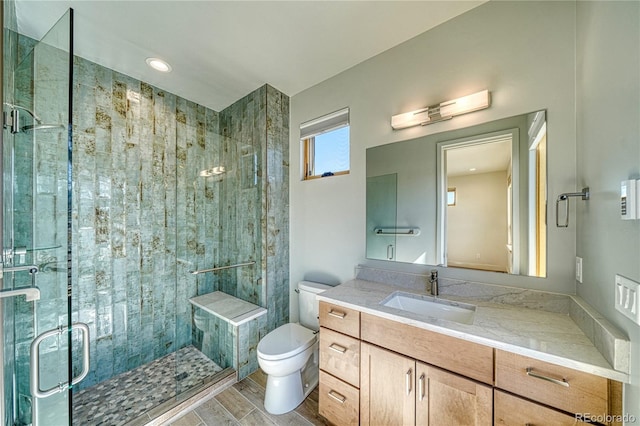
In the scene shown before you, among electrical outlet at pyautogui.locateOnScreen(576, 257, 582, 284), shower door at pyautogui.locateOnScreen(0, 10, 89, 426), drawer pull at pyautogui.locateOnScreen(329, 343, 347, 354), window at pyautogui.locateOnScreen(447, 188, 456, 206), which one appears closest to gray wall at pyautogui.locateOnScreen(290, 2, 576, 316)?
electrical outlet at pyautogui.locateOnScreen(576, 257, 582, 284)

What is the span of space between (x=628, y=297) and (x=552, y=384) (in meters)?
0.40

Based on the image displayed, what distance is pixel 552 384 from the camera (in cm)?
82

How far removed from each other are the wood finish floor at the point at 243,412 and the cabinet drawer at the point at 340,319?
27.5 inches

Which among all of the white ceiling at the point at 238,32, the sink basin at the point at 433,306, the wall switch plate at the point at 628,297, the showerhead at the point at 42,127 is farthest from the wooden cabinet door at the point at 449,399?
the showerhead at the point at 42,127

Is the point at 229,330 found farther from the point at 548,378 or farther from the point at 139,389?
the point at 548,378

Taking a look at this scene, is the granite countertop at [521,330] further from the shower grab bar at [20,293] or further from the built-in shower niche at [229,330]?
the shower grab bar at [20,293]

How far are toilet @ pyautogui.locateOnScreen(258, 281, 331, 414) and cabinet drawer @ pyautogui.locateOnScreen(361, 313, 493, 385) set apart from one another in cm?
65

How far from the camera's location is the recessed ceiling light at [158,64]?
6.15ft

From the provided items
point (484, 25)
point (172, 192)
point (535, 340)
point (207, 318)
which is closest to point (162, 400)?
point (207, 318)

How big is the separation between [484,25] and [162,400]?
3.41 meters

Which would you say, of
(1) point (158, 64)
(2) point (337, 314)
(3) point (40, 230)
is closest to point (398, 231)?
(2) point (337, 314)

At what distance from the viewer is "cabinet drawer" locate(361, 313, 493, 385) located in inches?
37.8

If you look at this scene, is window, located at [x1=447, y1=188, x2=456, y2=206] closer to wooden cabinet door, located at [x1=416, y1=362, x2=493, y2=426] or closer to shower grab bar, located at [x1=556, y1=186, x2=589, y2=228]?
shower grab bar, located at [x1=556, y1=186, x2=589, y2=228]

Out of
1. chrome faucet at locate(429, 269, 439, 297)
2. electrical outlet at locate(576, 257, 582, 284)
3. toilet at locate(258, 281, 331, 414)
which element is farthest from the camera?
toilet at locate(258, 281, 331, 414)
